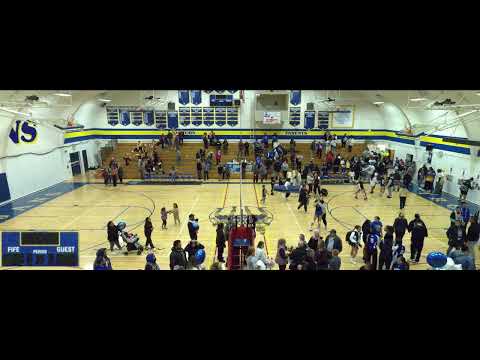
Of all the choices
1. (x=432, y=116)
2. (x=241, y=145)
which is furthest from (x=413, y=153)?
(x=241, y=145)

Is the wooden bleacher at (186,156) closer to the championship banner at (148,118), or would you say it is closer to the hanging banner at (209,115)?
the hanging banner at (209,115)

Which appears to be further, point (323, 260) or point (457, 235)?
point (457, 235)

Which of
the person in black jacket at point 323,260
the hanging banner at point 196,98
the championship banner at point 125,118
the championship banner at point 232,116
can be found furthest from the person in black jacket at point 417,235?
the championship banner at point 125,118

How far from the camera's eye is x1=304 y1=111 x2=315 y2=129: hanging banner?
2659cm

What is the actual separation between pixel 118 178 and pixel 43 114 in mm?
5921

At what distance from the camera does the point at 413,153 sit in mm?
22688

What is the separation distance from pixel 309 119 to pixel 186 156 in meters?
9.67

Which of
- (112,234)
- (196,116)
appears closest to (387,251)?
(112,234)

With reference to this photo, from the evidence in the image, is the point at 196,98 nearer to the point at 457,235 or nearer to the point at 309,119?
the point at 309,119

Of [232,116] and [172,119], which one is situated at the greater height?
[232,116]

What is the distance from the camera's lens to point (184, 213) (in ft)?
49.6

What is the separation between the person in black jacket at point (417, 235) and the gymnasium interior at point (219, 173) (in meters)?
0.31

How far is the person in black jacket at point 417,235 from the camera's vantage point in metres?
9.30
